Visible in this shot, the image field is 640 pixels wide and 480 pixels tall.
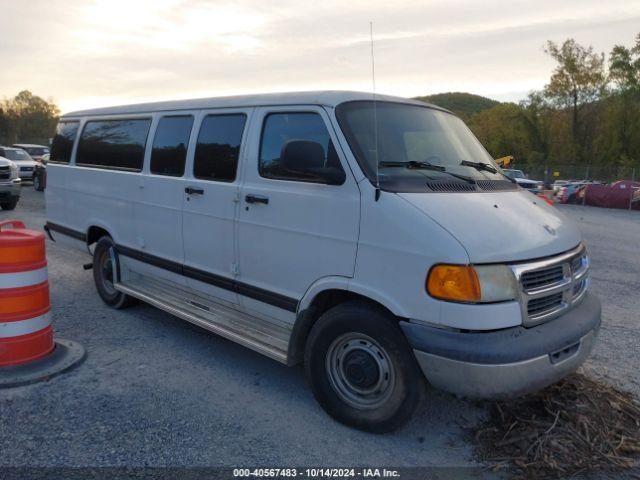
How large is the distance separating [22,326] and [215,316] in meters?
1.53

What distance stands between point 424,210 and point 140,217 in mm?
3343

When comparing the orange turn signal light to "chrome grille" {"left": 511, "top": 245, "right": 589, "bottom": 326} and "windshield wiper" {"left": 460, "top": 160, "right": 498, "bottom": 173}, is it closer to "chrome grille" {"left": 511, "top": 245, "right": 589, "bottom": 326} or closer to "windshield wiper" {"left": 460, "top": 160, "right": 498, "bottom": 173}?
"chrome grille" {"left": 511, "top": 245, "right": 589, "bottom": 326}

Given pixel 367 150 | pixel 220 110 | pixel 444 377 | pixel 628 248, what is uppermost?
pixel 220 110

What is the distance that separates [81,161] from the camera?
6.68 m

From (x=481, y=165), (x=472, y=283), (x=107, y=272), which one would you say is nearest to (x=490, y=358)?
(x=472, y=283)

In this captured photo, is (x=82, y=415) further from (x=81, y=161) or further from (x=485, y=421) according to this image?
(x=81, y=161)

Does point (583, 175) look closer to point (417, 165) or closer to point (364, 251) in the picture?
point (417, 165)

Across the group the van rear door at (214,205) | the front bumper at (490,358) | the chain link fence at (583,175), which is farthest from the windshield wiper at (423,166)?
the chain link fence at (583,175)

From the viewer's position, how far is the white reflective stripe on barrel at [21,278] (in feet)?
14.4

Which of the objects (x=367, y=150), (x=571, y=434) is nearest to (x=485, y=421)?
(x=571, y=434)

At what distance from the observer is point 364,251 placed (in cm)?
360

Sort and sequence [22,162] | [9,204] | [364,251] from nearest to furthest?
[364,251] < [9,204] < [22,162]

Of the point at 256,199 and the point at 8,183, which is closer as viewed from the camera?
the point at 256,199

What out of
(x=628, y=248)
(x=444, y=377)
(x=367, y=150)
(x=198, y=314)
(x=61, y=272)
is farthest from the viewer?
(x=628, y=248)
